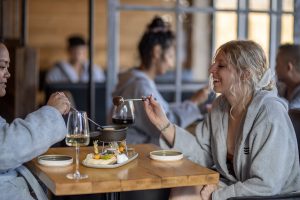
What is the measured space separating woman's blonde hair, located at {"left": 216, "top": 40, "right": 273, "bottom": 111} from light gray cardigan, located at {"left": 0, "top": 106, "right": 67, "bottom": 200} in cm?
80

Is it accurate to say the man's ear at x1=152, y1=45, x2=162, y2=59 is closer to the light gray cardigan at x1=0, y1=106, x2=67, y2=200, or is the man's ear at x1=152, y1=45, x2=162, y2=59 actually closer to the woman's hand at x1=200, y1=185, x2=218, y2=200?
the woman's hand at x1=200, y1=185, x2=218, y2=200

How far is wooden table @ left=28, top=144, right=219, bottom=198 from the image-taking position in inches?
76.0

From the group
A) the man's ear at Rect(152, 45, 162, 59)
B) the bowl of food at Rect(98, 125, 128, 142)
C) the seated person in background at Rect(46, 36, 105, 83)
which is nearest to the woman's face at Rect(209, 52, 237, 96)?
the bowl of food at Rect(98, 125, 128, 142)

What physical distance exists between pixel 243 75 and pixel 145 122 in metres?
1.06

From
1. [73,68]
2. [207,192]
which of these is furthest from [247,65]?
[73,68]

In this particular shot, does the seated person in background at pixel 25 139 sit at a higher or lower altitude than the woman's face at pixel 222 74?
lower

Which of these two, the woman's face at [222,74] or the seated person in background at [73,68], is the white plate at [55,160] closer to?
the woman's face at [222,74]

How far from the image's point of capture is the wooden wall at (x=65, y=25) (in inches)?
318

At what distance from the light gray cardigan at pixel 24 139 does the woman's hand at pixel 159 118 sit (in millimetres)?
615

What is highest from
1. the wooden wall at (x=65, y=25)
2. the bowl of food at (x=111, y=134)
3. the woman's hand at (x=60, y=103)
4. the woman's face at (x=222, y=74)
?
the wooden wall at (x=65, y=25)

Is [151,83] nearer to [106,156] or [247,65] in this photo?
[247,65]

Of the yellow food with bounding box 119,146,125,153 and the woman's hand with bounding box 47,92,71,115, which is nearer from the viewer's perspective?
the woman's hand with bounding box 47,92,71,115

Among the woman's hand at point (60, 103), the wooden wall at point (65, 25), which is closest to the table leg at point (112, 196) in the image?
the woman's hand at point (60, 103)

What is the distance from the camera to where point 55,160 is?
7.38 ft
